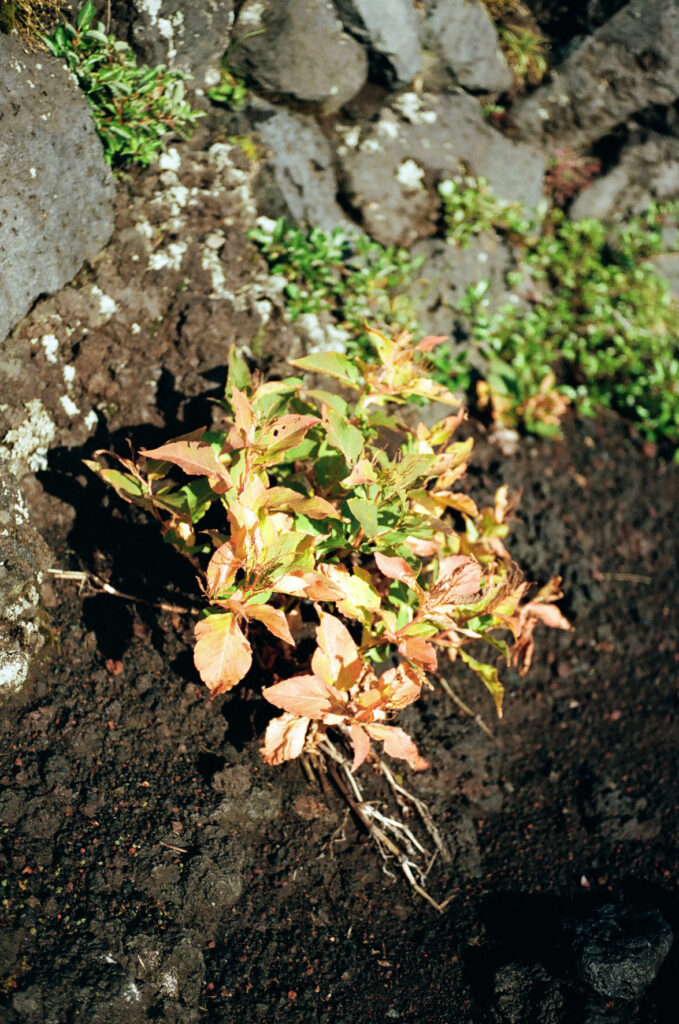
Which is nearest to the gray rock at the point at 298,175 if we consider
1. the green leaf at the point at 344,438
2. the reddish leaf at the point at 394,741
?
the green leaf at the point at 344,438

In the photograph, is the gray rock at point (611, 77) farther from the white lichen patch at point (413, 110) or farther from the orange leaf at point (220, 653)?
the orange leaf at point (220, 653)

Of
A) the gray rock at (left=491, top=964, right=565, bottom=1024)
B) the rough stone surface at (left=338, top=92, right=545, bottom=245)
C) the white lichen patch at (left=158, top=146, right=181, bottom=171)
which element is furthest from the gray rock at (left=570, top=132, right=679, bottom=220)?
the gray rock at (left=491, top=964, right=565, bottom=1024)

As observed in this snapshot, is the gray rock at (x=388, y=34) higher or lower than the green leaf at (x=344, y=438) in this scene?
higher

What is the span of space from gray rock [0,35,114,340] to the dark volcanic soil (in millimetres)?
753

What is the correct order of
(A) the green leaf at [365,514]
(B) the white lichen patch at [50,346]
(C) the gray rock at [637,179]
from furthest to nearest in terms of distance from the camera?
(C) the gray rock at [637,179], (B) the white lichen patch at [50,346], (A) the green leaf at [365,514]

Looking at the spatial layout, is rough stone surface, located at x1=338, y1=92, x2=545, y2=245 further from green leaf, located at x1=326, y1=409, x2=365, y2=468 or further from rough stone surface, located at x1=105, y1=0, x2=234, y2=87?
green leaf, located at x1=326, y1=409, x2=365, y2=468

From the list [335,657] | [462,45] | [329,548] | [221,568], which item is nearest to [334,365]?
[329,548]

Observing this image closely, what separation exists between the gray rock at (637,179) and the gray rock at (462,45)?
0.93 m

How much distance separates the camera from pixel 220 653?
190cm

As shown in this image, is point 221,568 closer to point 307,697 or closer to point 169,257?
point 307,697

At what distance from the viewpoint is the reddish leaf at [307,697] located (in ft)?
6.41

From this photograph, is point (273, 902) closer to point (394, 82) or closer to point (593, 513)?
point (593, 513)

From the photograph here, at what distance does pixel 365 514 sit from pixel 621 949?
148 cm

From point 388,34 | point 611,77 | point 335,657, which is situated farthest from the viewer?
point 611,77
